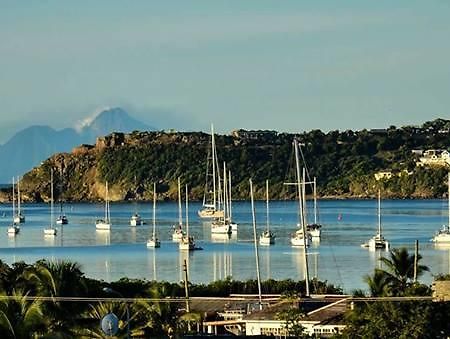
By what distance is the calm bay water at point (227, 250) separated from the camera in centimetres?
8281

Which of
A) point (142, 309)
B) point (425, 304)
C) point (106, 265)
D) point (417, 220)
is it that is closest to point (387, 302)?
point (425, 304)

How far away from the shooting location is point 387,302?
30.9m

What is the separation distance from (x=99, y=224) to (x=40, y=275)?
360 feet

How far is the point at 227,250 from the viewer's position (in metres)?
106

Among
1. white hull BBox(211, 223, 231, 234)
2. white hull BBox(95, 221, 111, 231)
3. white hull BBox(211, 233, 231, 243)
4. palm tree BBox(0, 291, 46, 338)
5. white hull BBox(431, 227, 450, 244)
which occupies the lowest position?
palm tree BBox(0, 291, 46, 338)

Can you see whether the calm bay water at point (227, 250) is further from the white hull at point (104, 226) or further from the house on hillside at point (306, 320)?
the house on hillside at point (306, 320)

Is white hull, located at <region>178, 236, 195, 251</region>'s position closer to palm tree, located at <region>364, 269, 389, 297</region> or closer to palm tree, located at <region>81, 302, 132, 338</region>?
palm tree, located at <region>364, 269, 389, 297</region>

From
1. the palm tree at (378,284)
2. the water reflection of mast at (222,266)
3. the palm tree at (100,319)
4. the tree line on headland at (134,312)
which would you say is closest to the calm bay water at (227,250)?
the water reflection of mast at (222,266)

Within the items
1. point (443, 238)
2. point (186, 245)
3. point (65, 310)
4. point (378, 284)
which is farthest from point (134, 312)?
point (443, 238)

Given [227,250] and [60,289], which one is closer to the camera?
[60,289]

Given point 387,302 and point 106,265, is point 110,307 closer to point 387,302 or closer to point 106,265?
point 387,302

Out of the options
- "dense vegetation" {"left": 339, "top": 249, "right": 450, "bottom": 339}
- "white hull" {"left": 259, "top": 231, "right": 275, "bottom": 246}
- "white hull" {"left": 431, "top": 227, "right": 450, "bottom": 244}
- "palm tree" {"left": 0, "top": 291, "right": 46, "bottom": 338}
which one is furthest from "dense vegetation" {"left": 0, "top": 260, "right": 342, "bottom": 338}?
"white hull" {"left": 259, "top": 231, "right": 275, "bottom": 246}

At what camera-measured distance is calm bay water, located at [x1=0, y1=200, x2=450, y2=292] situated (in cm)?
8281

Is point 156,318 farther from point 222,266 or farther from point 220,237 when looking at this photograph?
point 220,237
